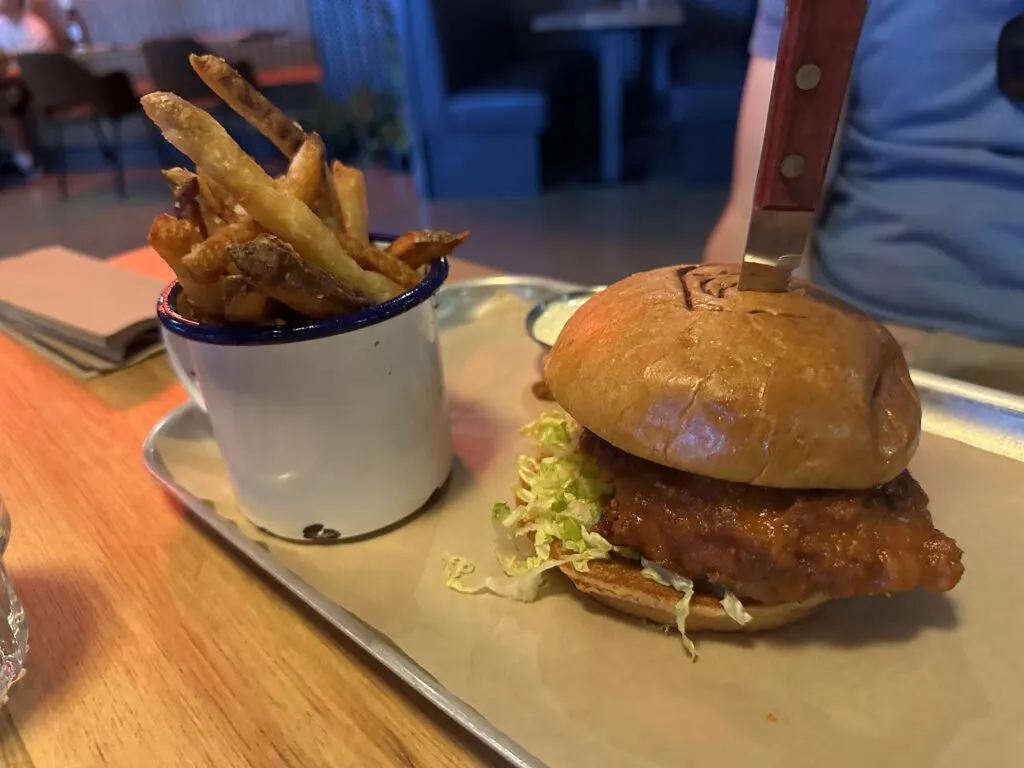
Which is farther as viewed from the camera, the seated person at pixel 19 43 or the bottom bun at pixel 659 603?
the seated person at pixel 19 43

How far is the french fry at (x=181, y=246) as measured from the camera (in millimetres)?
845

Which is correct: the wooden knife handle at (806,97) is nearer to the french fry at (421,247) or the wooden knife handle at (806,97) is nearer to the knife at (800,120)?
the knife at (800,120)

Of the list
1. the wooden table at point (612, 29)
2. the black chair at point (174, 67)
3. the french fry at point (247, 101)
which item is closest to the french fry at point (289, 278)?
the french fry at point (247, 101)

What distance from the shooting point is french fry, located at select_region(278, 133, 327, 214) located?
926 mm

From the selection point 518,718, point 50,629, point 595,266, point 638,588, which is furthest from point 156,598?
point 595,266

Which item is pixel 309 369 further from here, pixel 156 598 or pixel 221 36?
pixel 221 36

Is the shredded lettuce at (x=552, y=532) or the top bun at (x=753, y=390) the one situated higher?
the top bun at (x=753, y=390)

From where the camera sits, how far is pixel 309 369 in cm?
93

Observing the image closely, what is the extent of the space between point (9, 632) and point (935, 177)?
5.76ft

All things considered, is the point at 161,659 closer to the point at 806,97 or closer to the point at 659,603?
the point at 659,603

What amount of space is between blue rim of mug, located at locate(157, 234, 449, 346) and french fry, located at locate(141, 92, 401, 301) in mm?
54

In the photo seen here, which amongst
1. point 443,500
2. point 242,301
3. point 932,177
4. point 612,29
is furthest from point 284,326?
point 612,29

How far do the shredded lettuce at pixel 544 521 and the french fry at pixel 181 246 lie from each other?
455 mm

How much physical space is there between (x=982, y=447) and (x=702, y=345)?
64 centimetres
